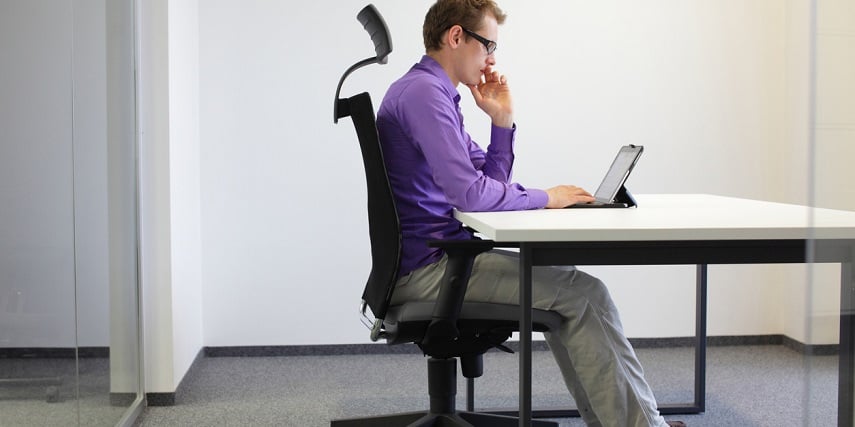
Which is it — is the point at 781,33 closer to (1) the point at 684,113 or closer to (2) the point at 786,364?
(1) the point at 684,113

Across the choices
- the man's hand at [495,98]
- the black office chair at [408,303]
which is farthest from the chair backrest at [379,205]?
the man's hand at [495,98]

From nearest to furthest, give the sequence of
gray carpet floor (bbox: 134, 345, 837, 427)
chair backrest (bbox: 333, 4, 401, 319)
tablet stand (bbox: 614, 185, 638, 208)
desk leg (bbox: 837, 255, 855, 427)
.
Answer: desk leg (bbox: 837, 255, 855, 427)
chair backrest (bbox: 333, 4, 401, 319)
tablet stand (bbox: 614, 185, 638, 208)
gray carpet floor (bbox: 134, 345, 837, 427)

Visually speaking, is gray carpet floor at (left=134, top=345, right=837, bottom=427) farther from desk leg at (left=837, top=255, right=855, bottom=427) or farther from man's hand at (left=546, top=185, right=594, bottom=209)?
desk leg at (left=837, top=255, right=855, bottom=427)

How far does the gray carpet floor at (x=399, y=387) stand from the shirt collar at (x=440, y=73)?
121 centimetres

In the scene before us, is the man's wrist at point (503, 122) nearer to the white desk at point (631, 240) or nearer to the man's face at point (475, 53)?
the man's face at point (475, 53)

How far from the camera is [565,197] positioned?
7.78 ft

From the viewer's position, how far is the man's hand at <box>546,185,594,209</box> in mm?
2367

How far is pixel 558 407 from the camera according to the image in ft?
10.3

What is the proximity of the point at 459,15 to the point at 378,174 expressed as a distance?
50 centimetres

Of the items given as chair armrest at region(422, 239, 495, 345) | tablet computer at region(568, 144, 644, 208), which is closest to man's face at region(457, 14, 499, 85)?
tablet computer at region(568, 144, 644, 208)

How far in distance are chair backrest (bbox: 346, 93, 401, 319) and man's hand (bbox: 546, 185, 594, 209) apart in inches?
17.2

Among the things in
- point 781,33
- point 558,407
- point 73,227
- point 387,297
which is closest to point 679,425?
point 558,407

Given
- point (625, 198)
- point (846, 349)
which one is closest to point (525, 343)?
point (625, 198)

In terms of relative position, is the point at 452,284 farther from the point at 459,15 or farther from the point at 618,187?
the point at 459,15
